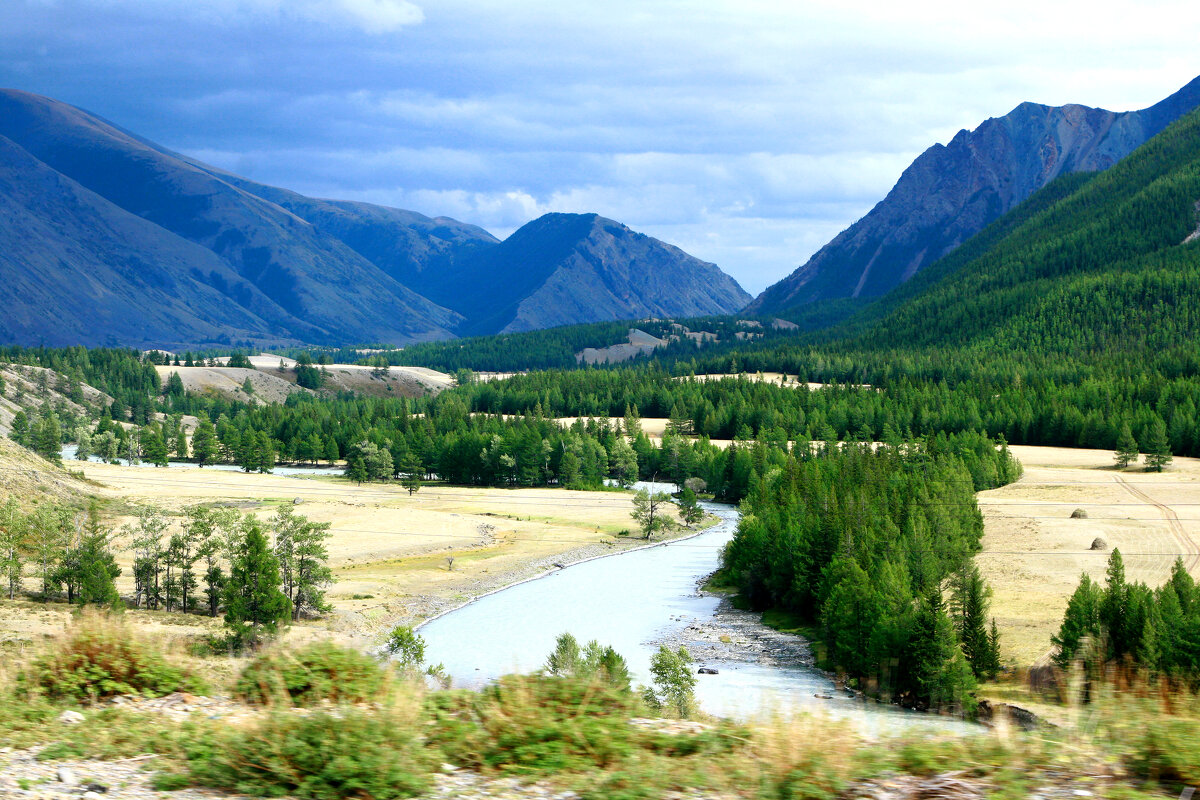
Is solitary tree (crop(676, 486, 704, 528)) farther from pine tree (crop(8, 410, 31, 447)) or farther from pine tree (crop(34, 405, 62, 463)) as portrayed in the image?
pine tree (crop(8, 410, 31, 447))

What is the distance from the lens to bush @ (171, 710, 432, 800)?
36.8 ft

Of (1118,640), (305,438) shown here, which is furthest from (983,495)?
(305,438)

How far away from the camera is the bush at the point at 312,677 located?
47.0 ft

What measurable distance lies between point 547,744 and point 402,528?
102 m

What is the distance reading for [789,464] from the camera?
4636 inches

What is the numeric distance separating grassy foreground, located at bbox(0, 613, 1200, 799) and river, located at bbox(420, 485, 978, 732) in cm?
2638

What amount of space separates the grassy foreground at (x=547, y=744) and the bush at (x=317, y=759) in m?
0.02

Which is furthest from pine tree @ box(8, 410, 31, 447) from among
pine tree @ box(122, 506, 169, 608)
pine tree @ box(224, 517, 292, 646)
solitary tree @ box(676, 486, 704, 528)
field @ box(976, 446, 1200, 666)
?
field @ box(976, 446, 1200, 666)

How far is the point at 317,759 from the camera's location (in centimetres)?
1152

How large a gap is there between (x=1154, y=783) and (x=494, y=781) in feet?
23.7

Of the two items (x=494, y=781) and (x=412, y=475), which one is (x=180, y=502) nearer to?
(x=412, y=475)

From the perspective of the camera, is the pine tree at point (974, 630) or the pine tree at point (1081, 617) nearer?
the pine tree at point (1081, 617)

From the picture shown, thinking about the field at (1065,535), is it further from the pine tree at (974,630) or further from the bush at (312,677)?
the bush at (312,677)

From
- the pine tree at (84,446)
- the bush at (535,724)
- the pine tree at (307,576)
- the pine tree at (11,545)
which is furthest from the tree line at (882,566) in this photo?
the pine tree at (84,446)
